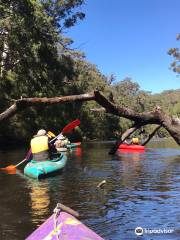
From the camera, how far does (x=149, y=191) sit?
11.8 m

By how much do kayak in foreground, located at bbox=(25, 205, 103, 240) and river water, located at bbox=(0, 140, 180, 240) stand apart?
7.15ft

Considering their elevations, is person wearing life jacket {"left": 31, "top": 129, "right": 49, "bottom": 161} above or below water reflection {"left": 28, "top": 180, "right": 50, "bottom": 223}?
above

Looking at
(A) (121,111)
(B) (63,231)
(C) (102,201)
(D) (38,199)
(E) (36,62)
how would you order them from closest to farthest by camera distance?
(B) (63,231)
(A) (121,111)
(C) (102,201)
(D) (38,199)
(E) (36,62)

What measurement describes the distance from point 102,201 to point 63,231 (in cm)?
570

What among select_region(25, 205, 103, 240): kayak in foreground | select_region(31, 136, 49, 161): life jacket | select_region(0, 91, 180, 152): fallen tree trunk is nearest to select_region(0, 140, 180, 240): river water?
select_region(31, 136, 49, 161): life jacket

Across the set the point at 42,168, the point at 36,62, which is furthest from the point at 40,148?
the point at 36,62

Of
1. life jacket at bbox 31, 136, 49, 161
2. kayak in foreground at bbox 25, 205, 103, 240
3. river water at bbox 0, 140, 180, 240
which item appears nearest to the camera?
kayak in foreground at bbox 25, 205, 103, 240

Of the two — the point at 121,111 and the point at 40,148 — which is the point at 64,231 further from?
the point at 40,148

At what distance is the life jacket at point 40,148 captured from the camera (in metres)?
14.7

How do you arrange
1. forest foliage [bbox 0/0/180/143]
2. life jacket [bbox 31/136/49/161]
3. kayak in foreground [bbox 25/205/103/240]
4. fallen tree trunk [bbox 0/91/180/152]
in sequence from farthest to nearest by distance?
forest foliage [bbox 0/0/180/143] < life jacket [bbox 31/136/49/161] < fallen tree trunk [bbox 0/91/180/152] < kayak in foreground [bbox 25/205/103/240]

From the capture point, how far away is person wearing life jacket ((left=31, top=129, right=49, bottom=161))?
14.7 meters

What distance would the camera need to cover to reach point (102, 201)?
33.9 feet

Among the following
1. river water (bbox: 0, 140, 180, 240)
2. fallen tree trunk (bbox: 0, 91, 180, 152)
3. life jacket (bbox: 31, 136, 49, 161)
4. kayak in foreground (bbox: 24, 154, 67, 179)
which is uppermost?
fallen tree trunk (bbox: 0, 91, 180, 152)

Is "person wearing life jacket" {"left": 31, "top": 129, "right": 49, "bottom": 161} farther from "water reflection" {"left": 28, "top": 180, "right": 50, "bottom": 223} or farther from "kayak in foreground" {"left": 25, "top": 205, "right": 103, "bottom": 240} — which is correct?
"kayak in foreground" {"left": 25, "top": 205, "right": 103, "bottom": 240}
